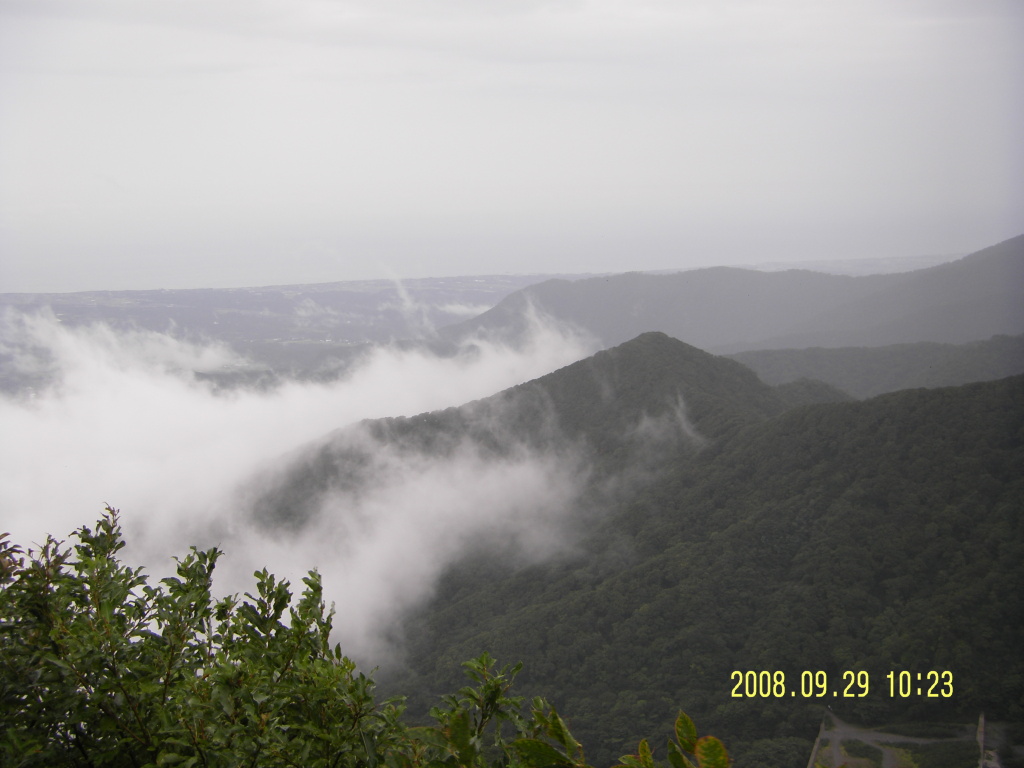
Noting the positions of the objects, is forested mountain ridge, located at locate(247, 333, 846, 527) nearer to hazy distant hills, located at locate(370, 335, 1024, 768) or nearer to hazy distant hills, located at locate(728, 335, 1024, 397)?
hazy distant hills, located at locate(370, 335, 1024, 768)

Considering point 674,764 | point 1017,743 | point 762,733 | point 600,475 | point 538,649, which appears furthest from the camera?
point 600,475

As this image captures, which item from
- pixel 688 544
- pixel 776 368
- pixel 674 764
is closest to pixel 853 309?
pixel 776 368

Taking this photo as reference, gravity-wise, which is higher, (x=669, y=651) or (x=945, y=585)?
(x=945, y=585)

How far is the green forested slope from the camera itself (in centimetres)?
4384

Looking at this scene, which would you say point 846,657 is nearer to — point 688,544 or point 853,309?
point 688,544

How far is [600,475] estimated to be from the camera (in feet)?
294

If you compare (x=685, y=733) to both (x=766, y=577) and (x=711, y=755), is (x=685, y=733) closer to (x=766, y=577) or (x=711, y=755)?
(x=711, y=755)

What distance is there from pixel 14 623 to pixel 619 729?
4597cm

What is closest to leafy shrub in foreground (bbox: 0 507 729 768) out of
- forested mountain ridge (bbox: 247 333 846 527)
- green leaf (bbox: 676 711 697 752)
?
green leaf (bbox: 676 711 697 752)
